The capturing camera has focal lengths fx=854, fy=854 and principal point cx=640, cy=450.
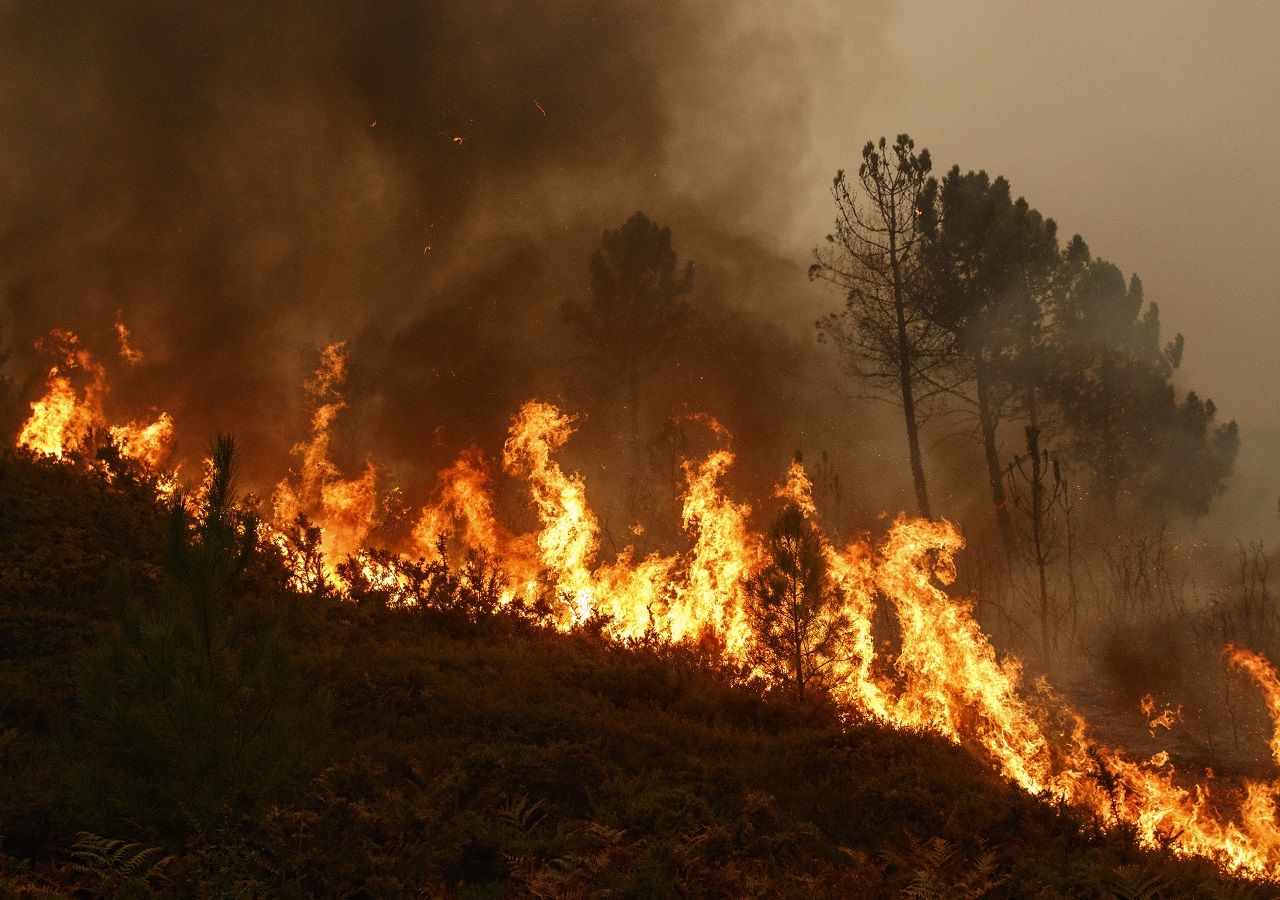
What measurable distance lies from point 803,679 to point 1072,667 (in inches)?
417

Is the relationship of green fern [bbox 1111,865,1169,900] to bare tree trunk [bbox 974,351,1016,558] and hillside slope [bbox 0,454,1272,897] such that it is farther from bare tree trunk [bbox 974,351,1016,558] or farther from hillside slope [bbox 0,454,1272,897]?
bare tree trunk [bbox 974,351,1016,558]

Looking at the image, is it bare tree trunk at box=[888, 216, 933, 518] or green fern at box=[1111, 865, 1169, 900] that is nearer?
green fern at box=[1111, 865, 1169, 900]

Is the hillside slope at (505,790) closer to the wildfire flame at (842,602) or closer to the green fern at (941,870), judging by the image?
the green fern at (941,870)

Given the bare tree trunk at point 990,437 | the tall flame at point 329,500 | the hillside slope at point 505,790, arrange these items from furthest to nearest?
the bare tree trunk at point 990,437 < the tall flame at point 329,500 < the hillside slope at point 505,790

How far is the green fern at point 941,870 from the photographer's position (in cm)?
621

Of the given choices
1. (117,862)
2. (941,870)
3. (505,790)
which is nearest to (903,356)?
(941,870)

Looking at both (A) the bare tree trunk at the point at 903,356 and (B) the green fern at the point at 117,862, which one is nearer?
(B) the green fern at the point at 117,862

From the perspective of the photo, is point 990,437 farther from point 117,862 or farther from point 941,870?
point 117,862

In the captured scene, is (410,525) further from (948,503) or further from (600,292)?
(948,503)

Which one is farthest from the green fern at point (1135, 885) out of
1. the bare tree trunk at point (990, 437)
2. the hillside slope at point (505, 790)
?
the bare tree trunk at point (990, 437)

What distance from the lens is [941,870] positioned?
7.03m

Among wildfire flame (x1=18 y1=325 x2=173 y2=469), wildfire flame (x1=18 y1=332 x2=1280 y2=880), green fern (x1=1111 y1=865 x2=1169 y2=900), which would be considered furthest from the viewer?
wildfire flame (x1=18 y1=325 x2=173 y2=469)

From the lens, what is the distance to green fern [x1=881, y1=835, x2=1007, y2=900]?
6.21 metres

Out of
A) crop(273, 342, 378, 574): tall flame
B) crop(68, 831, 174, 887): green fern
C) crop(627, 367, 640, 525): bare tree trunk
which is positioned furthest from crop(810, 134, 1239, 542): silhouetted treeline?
crop(68, 831, 174, 887): green fern
